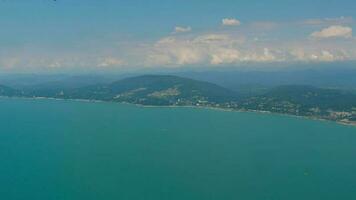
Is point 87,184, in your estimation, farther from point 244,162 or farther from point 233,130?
point 233,130

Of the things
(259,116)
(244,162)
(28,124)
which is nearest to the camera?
(244,162)

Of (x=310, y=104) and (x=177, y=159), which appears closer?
(x=177, y=159)

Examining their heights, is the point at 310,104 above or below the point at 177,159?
above

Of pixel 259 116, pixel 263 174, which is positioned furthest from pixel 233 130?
pixel 263 174

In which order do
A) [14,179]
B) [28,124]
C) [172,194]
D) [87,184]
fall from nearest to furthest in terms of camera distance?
[172,194] < [87,184] < [14,179] < [28,124]

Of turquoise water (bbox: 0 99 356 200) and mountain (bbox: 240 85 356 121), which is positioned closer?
turquoise water (bbox: 0 99 356 200)

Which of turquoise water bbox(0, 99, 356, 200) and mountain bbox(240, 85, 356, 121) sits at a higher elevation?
mountain bbox(240, 85, 356, 121)

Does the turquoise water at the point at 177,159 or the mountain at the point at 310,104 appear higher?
the mountain at the point at 310,104

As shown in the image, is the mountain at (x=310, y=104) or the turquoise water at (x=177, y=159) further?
the mountain at (x=310, y=104)
